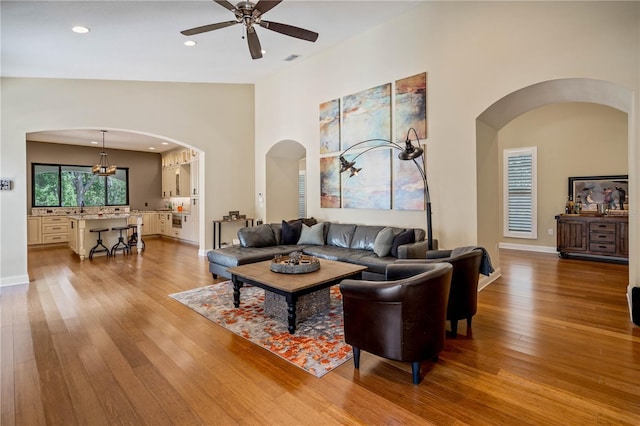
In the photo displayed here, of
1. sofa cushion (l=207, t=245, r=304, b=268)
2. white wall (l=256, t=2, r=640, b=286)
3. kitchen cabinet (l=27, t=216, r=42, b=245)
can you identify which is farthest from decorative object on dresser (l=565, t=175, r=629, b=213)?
kitchen cabinet (l=27, t=216, r=42, b=245)

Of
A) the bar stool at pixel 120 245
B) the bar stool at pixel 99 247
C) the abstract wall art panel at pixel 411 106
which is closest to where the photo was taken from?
the abstract wall art panel at pixel 411 106

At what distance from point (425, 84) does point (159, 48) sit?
13.8ft

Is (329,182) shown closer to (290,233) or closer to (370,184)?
(370,184)

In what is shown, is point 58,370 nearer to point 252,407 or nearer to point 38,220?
point 252,407

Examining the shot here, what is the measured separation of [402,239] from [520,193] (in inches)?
189

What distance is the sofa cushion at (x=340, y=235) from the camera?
18.4 feet

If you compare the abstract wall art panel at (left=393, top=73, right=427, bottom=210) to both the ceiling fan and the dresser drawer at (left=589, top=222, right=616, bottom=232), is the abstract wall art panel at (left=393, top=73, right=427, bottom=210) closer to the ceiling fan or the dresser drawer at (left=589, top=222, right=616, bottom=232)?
the ceiling fan

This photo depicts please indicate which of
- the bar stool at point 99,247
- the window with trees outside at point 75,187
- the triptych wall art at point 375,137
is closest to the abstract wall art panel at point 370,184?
the triptych wall art at point 375,137

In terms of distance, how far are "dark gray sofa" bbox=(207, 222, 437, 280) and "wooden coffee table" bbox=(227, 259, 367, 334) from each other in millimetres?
767

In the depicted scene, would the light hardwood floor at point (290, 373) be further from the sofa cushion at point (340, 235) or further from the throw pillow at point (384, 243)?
the sofa cushion at point (340, 235)

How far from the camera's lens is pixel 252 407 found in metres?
2.15

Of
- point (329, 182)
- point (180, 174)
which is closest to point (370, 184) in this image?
point (329, 182)

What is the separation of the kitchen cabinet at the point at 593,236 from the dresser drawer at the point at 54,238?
12598mm

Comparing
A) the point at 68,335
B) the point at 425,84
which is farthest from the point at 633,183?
the point at 68,335
